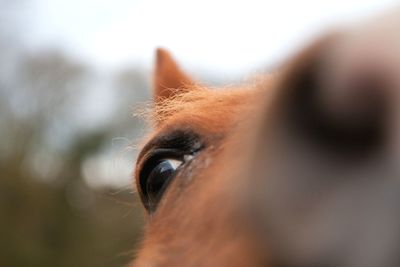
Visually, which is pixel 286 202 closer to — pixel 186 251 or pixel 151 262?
pixel 186 251

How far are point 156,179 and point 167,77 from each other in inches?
48.2

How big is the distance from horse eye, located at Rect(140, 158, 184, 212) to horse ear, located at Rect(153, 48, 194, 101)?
3.22ft

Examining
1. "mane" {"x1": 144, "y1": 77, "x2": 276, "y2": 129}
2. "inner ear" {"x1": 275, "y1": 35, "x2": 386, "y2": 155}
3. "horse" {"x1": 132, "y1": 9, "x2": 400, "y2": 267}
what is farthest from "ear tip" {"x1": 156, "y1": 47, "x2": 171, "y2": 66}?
"inner ear" {"x1": 275, "y1": 35, "x2": 386, "y2": 155}

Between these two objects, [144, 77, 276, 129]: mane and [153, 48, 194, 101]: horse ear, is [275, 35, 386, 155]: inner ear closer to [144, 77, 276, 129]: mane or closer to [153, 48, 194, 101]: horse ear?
[144, 77, 276, 129]: mane

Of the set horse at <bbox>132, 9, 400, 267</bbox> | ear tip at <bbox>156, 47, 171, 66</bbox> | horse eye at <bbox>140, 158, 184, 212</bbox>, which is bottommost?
horse at <bbox>132, 9, 400, 267</bbox>

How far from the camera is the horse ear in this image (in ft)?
11.3

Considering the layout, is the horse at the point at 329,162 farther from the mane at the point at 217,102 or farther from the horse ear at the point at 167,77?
the horse ear at the point at 167,77

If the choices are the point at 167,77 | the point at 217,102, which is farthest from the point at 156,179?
the point at 167,77

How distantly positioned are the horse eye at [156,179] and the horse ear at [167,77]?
0.98 metres

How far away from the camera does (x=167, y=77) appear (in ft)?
11.5

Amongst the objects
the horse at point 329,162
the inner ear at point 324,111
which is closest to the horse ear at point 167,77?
the horse at point 329,162

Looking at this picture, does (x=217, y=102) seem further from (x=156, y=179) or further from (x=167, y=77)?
(x=167, y=77)

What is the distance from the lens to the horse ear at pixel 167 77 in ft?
11.3

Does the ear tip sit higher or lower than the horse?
higher
